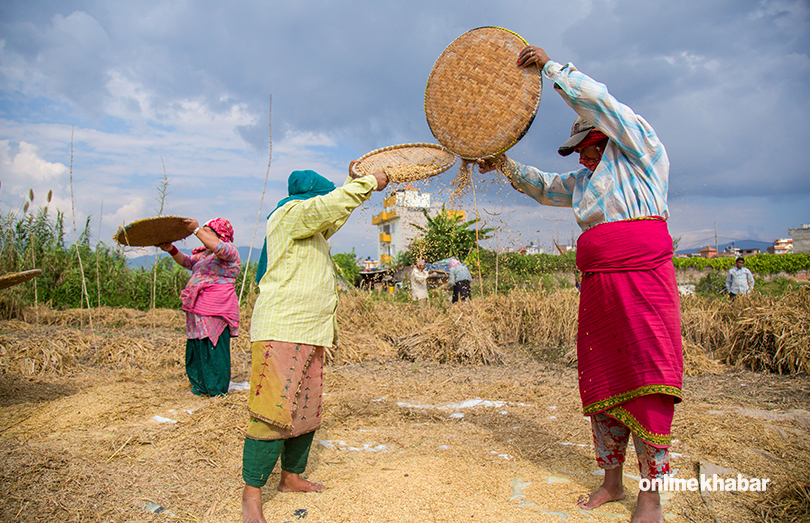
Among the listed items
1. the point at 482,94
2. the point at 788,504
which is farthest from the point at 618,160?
the point at 788,504

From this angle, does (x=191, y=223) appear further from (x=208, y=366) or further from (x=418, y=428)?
(x=418, y=428)

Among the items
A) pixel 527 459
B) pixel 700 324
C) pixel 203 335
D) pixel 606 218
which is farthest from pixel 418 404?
pixel 700 324

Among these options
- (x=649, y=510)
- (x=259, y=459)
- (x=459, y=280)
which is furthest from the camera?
(x=459, y=280)

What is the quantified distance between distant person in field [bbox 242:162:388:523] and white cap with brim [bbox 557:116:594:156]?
920 millimetres

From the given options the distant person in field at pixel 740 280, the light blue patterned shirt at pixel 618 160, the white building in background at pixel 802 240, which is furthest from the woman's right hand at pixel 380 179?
the white building in background at pixel 802 240

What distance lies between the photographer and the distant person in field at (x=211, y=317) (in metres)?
4.02

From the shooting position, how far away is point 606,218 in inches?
80.4

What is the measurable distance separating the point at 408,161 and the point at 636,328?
1.53 metres

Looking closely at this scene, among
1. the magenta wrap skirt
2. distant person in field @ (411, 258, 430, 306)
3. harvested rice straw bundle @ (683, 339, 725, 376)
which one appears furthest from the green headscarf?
distant person in field @ (411, 258, 430, 306)

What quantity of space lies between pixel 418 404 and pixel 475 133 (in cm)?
240

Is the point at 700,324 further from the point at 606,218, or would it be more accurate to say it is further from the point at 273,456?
the point at 273,456

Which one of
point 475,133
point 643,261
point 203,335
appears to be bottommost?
point 203,335

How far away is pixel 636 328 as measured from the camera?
1.91 m

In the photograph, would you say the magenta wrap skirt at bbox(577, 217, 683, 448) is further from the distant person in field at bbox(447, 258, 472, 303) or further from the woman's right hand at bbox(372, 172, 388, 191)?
the distant person in field at bbox(447, 258, 472, 303)
